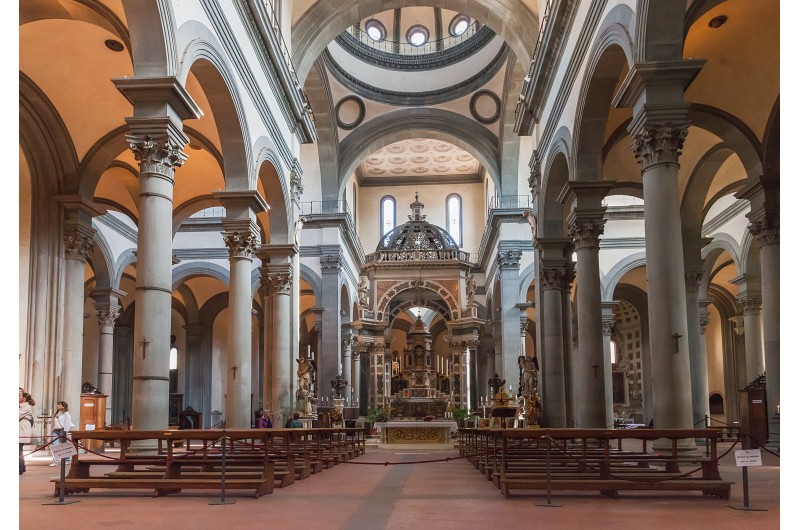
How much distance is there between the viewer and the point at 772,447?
1769cm

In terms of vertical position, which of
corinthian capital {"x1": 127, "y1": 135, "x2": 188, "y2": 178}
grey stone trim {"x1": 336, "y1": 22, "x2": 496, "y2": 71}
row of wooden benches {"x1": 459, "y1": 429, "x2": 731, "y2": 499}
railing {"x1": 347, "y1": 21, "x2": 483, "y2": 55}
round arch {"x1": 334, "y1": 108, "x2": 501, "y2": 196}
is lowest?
row of wooden benches {"x1": 459, "y1": 429, "x2": 731, "y2": 499}

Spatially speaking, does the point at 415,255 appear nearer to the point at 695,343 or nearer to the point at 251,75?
the point at 695,343

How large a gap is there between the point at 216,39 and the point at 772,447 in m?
14.6

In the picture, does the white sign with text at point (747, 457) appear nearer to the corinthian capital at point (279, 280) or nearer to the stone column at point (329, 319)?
the corinthian capital at point (279, 280)

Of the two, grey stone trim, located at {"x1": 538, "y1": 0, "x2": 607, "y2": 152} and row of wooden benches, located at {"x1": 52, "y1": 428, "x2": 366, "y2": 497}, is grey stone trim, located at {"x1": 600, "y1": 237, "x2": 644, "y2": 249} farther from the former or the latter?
row of wooden benches, located at {"x1": 52, "y1": 428, "x2": 366, "y2": 497}

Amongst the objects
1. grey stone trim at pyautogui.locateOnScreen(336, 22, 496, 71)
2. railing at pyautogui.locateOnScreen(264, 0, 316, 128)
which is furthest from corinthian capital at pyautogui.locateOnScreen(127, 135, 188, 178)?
grey stone trim at pyautogui.locateOnScreen(336, 22, 496, 71)

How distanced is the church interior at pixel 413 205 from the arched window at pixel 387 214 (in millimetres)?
4211

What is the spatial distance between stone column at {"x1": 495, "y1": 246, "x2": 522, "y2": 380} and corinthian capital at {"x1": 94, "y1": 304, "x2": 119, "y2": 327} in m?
14.8

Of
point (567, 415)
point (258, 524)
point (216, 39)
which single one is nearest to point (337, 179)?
point (567, 415)

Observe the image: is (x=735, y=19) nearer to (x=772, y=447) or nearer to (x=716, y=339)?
(x=772, y=447)

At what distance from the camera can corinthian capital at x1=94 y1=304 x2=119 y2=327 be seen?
2542 centimetres

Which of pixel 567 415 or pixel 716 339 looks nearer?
pixel 567 415

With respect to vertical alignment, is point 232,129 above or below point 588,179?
above

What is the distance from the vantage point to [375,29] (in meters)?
37.6
